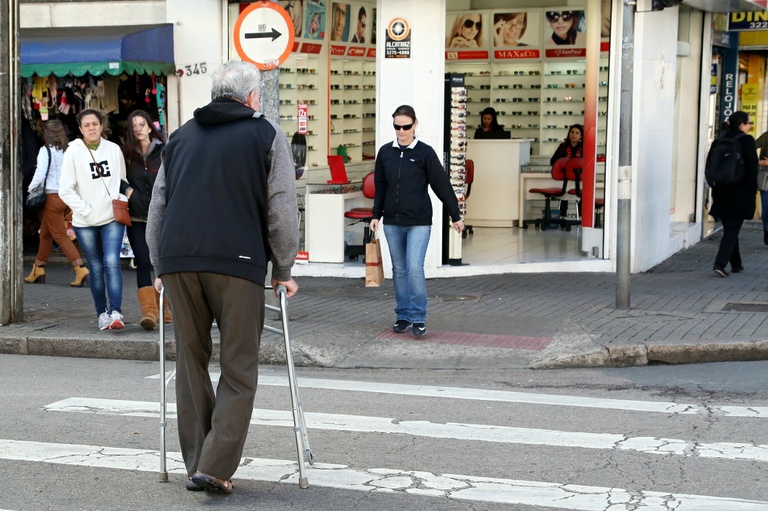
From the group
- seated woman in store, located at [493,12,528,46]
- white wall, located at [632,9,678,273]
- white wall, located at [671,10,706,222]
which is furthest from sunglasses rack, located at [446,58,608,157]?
white wall, located at [632,9,678,273]

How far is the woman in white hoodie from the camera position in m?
9.77

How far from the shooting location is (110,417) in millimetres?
7039

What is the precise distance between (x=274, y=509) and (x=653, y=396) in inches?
139

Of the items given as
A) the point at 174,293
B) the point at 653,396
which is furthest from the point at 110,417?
the point at 653,396

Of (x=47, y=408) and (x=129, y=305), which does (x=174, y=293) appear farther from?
(x=129, y=305)

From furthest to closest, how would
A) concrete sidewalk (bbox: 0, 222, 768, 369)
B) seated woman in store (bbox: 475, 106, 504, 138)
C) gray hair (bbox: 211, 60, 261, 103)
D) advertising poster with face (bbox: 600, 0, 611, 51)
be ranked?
1. seated woman in store (bbox: 475, 106, 504, 138)
2. advertising poster with face (bbox: 600, 0, 611, 51)
3. concrete sidewalk (bbox: 0, 222, 768, 369)
4. gray hair (bbox: 211, 60, 261, 103)

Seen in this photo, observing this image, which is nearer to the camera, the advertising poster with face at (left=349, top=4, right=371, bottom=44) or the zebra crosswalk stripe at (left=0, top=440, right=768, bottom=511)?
the zebra crosswalk stripe at (left=0, top=440, right=768, bottom=511)

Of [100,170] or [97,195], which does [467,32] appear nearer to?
[100,170]

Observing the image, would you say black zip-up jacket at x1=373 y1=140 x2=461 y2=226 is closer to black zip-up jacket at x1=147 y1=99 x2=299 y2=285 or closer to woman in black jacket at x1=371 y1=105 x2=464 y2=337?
woman in black jacket at x1=371 y1=105 x2=464 y2=337

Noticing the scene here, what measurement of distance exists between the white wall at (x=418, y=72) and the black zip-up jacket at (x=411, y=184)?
3.26 metres

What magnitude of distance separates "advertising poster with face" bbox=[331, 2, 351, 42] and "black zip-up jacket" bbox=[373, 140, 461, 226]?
17.8ft

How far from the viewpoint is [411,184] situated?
966 centimetres

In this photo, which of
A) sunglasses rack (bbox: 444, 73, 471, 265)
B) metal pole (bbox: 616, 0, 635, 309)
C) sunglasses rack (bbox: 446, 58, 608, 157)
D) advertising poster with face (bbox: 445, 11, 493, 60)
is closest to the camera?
metal pole (bbox: 616, 0, 635, 309)

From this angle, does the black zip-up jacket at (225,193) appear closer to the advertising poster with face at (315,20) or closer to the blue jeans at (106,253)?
the blue jeans at (106,253)
